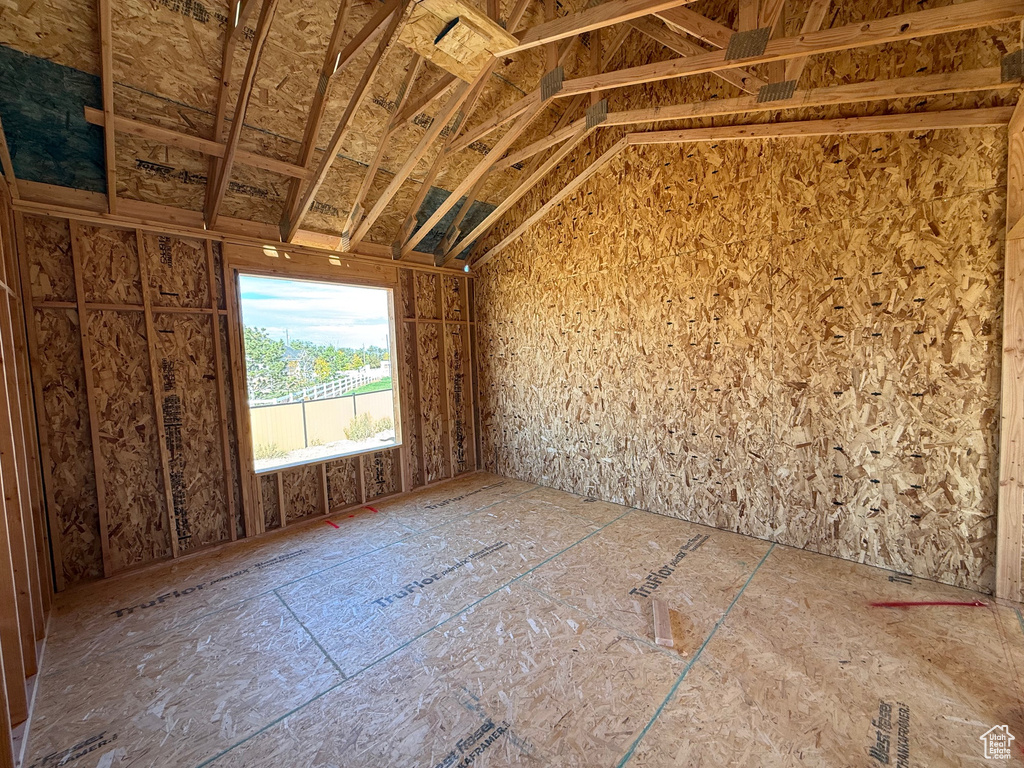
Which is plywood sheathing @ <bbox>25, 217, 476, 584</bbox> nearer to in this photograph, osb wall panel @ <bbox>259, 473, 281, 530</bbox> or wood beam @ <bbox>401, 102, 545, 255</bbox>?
osb wall panel @ <bbox>259, 473, 281, 530</bbox>

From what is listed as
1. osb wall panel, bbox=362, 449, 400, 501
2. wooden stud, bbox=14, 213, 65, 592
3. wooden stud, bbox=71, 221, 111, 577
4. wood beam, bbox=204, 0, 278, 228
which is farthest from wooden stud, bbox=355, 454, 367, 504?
wood beam, bbox=204, 0, 278, 228

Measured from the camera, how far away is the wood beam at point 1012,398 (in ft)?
9.59

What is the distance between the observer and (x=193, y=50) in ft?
11.1

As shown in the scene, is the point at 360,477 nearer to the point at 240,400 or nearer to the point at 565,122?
the point at 240,400

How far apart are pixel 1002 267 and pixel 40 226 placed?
8.08m

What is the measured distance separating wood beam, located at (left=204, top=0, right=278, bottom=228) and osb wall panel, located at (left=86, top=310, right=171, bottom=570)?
4.62 feet

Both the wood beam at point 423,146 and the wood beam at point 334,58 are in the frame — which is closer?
the wood beam at point 334,58

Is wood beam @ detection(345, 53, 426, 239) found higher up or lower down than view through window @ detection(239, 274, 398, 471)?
higher up

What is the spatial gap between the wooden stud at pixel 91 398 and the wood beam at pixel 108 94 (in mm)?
480

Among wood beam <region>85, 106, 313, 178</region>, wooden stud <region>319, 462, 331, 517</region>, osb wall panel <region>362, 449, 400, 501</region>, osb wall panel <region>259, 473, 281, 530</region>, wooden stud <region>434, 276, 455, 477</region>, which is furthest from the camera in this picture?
wooden stud <region>434, 276, 455, 477</region>

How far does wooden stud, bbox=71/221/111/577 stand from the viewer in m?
3.77

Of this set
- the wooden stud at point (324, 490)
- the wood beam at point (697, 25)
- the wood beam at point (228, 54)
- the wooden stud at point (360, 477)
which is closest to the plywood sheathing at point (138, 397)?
the wooden stud at point (324, 490)

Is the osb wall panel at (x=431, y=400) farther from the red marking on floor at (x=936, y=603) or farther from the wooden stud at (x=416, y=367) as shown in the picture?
the red marking on floor at (x=936, y=603)

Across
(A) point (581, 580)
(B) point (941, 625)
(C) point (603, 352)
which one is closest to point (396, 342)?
(C) point (603, 352)
